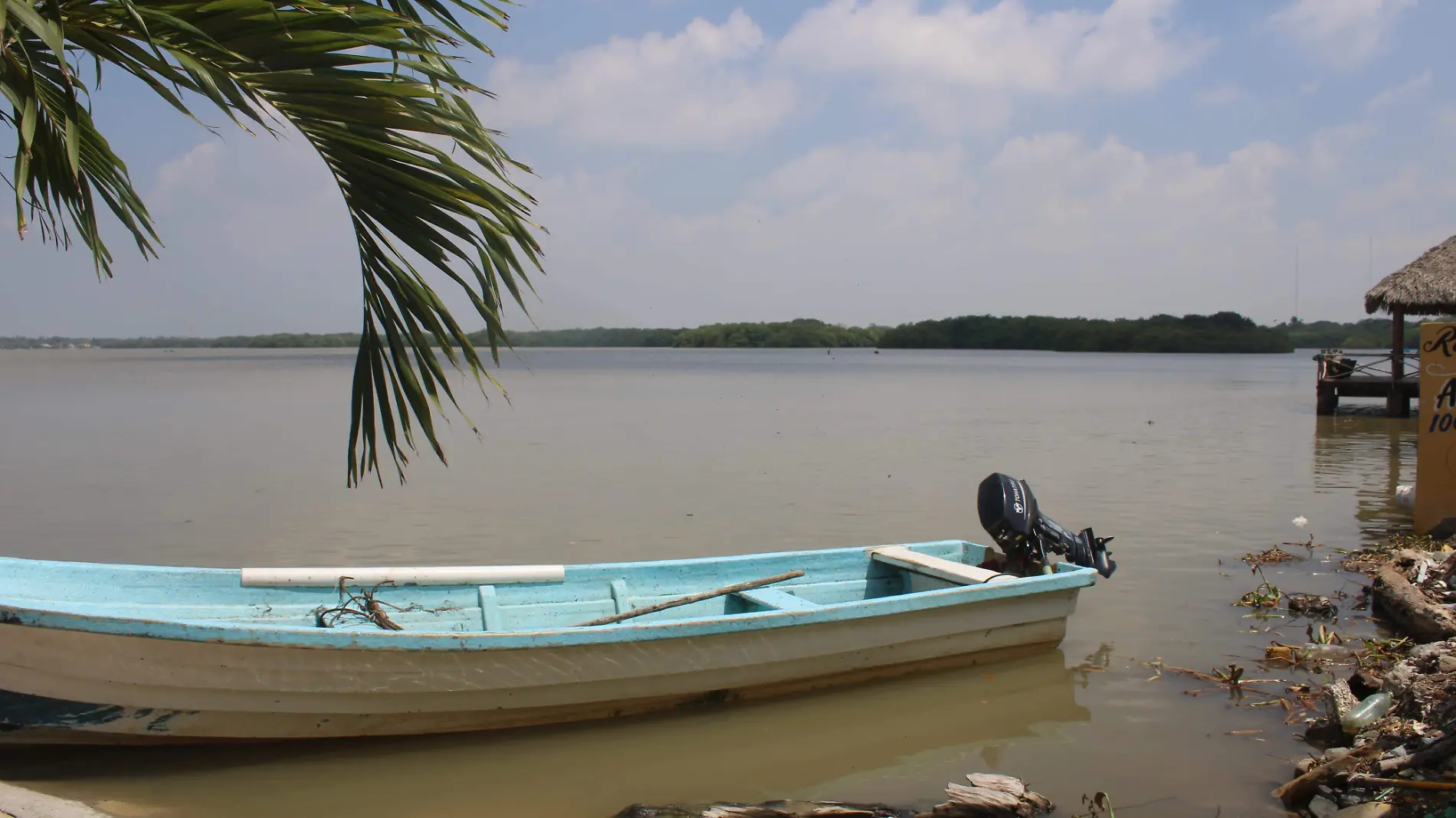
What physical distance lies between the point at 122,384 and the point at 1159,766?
4293 centimetres


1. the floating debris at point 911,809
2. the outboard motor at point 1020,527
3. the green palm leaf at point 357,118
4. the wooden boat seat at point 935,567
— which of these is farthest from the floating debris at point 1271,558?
the green palm leaf at point 357,118

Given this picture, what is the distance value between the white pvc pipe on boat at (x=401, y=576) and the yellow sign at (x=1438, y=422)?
6981mm

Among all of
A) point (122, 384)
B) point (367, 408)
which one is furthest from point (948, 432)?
point (122, 384)

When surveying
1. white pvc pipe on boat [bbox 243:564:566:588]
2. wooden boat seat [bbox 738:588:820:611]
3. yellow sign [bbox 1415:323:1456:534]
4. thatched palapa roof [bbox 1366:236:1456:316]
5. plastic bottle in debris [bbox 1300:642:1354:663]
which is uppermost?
thatched palapa roof [bbox 1366:236:1456:316]

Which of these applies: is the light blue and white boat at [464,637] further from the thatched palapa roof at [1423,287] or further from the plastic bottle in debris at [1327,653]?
the thatched palapa roof at [1423,287]

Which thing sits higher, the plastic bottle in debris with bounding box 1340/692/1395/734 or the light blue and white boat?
the light blue and white boat

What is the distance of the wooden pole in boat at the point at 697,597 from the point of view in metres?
5.98

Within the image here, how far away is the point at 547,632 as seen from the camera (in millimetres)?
5094

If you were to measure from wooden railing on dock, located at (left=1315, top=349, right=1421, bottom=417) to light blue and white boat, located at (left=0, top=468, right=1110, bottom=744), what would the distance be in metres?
21.1

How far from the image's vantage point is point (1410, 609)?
6.55m

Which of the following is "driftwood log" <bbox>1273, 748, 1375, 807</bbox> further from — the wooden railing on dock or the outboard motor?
the wooden railing on dock

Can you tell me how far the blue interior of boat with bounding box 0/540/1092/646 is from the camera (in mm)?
5195

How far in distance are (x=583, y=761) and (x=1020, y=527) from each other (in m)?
3.15

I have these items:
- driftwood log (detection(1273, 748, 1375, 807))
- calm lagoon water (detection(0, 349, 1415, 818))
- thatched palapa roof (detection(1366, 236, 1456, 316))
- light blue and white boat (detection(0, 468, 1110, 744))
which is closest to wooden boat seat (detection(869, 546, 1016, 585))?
light blue and white boat (detection(0, 468, 1110, 744))
